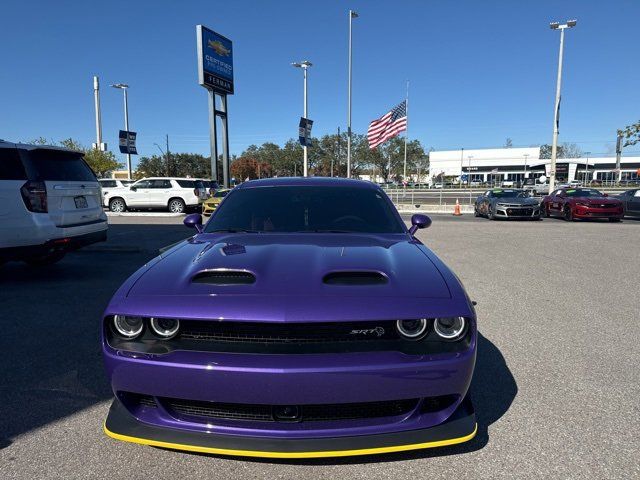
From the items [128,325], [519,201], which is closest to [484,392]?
[128,325]

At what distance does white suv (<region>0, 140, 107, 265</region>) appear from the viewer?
5.73 meters

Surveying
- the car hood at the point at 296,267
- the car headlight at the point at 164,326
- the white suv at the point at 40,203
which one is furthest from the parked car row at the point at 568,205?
the car headlight at the point at 164,326

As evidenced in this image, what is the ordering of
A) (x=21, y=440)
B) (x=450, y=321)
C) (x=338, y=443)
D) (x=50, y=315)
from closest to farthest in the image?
(x=338, y=443), (x=450, y=321), (x=21, y=440), (x=50, y=315)

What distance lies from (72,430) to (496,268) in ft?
22.8

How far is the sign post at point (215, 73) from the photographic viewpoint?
24719 mm

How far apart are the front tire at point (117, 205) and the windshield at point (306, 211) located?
1974 centimetres

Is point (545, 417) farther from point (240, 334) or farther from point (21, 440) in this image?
point (21, 440)

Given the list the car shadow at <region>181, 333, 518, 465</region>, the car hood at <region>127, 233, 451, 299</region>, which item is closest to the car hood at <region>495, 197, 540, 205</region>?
the car shadow at <region>181, 333, 518, 465</region>

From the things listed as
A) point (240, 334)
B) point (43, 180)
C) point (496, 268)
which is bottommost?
point (496, 268)

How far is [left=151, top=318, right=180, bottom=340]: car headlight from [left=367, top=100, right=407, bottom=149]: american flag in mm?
25918

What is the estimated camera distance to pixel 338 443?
6.35ft

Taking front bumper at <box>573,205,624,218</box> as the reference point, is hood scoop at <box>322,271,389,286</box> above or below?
above

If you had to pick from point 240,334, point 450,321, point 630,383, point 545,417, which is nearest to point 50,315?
point 240,334

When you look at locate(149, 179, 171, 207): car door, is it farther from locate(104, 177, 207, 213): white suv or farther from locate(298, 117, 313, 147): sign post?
locate(298, 117, 313, 147): sign post
